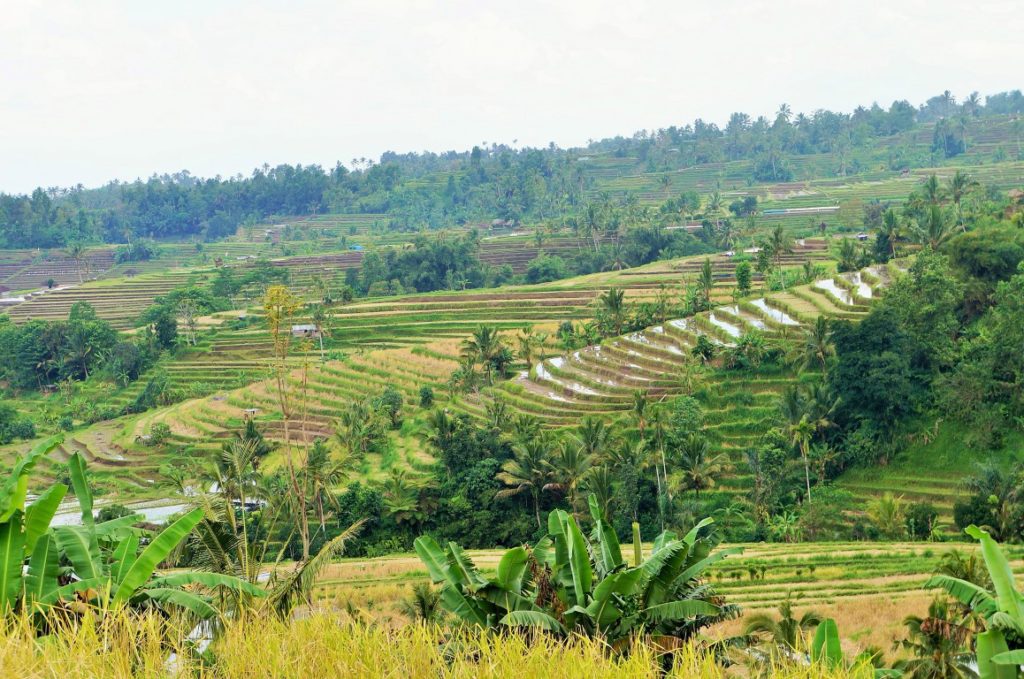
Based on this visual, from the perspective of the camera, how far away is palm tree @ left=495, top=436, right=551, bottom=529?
22.9m

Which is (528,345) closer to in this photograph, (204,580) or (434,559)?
(434,559)

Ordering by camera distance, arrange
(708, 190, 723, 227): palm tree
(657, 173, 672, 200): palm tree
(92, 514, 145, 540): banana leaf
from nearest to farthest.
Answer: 1. (92, 514, 145, 540): banana leaf
2. (708, 190, 723, 227): palm tree
3. (657, 173, 672, 200): palm tree

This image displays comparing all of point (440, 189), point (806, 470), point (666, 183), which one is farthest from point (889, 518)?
point (440, 189)

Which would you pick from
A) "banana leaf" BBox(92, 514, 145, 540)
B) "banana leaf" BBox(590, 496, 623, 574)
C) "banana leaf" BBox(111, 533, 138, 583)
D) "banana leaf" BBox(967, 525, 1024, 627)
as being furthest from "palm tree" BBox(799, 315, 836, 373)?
"banana leaf" BBox(111, 533, 138, 583)

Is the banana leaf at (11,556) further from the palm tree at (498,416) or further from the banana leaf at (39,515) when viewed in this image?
the palm tree at (498,416)

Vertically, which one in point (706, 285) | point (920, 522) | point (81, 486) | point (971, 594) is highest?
point (81, 486)

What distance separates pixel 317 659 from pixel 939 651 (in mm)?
6183

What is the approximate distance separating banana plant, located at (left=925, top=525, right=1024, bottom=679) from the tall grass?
1.95m

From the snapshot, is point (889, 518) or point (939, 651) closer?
point (939, 651)

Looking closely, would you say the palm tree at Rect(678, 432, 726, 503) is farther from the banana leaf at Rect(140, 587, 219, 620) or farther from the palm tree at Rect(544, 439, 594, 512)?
the banana leaf at Rect(140, 587, 219, 620)

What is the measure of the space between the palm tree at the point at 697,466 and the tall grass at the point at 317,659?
17.4 m

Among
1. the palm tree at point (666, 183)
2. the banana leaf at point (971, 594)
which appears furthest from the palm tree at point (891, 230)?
the palm tree at point (666, 183)

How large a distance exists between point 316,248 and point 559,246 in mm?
20758

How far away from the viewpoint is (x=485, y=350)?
34.2 metres
